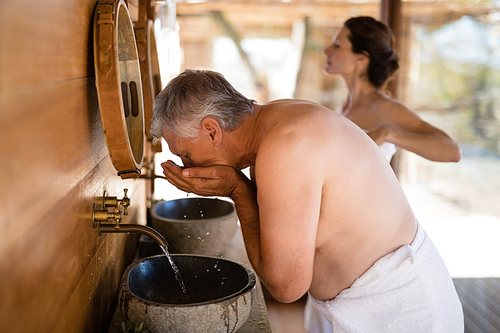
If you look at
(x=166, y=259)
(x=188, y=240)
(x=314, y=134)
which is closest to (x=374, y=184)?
(x=314, y=134)

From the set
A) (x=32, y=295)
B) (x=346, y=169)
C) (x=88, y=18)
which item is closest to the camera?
(x=32, y=295)

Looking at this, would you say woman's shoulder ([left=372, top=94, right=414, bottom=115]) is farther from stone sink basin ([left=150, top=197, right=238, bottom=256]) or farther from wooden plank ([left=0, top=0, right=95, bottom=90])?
→ wooden plank ([left=0, top=0, right=95, bottom=90])

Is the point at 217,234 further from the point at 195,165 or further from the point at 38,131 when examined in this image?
the point at 38,131

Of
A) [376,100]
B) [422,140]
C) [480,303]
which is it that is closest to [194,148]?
[422,140]

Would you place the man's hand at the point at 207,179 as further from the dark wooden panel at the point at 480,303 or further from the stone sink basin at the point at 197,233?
the dark wooden panel at the point at 480,303

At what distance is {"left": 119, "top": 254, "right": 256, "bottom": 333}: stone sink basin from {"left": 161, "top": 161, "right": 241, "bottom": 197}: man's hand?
227mm

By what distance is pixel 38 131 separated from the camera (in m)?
0.69

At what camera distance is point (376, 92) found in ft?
7.65

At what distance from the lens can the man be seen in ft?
3.39

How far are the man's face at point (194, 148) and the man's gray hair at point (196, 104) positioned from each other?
17 millimetres

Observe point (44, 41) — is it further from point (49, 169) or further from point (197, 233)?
point (197, 233)

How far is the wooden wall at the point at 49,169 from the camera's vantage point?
582mm

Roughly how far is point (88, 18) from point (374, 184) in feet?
2.56

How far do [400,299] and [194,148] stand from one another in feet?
2.29
